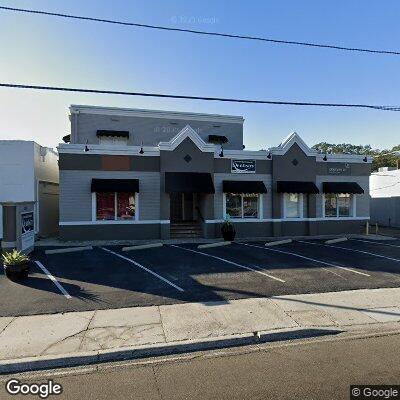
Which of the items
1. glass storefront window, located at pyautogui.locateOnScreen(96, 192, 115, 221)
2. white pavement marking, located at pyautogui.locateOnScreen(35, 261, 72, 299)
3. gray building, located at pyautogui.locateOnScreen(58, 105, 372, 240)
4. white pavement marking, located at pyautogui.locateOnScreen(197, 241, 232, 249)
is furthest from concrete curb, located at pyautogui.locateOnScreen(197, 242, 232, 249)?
white pavement marking, located at pyautogui.locateOnScreen(35, 261, 72, 299)

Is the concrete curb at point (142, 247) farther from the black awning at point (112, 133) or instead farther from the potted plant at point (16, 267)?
the black awning at point (112, 133)

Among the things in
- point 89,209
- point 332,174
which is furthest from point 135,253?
point 332,174

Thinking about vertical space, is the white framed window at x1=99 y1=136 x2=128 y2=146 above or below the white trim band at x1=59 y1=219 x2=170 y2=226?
above

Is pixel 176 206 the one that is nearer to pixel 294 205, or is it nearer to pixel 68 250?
pixel 294 205

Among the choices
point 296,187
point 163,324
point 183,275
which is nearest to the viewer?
point 163,324

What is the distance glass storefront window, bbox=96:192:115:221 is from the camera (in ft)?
59.0

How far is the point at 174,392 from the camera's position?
4277 mm

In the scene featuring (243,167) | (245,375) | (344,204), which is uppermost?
→ (243,167)

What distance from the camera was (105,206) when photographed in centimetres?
1809

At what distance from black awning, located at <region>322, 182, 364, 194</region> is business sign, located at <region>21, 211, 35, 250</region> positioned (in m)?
17.0

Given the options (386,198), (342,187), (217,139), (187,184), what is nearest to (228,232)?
(187,184)

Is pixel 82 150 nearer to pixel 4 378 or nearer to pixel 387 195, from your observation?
pixel 4 378

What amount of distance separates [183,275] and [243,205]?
34.4 feet

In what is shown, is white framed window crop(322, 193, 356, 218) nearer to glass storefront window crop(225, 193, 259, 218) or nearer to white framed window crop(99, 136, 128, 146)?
glass storefront window crop(225, 193, 259, 218)
